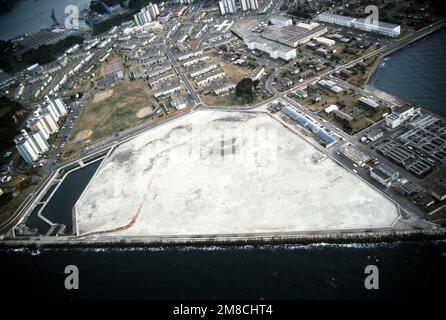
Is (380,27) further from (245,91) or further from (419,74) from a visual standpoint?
(245,91)

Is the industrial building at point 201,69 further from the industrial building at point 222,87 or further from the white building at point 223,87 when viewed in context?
the white building at point 223,87

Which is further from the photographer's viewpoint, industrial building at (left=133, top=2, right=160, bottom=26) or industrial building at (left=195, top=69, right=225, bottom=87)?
industrial building at (left=133, top=2, right=160, bottom=26)

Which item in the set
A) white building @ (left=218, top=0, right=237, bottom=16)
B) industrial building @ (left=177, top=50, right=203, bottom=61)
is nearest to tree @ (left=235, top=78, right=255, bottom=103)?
industrial building @ (left=177, top=50, right=203, bottom=61)

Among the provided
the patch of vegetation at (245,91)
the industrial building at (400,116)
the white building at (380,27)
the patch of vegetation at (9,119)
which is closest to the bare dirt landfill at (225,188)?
the patch of vegetation at (245,91)

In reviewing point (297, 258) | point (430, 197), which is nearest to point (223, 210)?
point (297, 258)

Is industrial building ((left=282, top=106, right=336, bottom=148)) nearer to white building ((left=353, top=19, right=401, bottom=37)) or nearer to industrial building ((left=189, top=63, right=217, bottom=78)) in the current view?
industrial building ((left=189, top=63, right=217, bottom=78))

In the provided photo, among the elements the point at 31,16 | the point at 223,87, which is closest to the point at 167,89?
the point at 223,87

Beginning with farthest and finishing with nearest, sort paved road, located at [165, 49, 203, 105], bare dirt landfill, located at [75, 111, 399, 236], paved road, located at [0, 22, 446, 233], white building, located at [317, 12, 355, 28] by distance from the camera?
white building, located at [317, 12, 355, 28] < paved road, located at [165, 49, 203, 105] < paved road, located at [0, 22, 446, 233] < bare dirt landfill, located at [75, 111, 399, 236]
